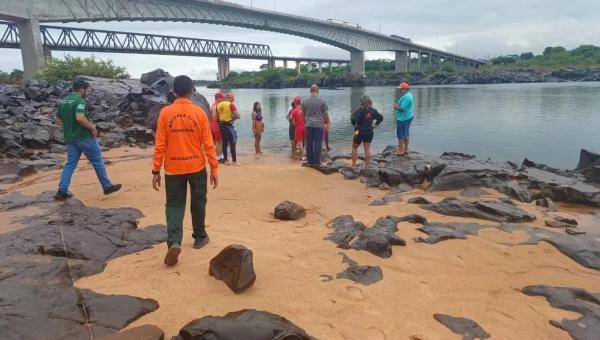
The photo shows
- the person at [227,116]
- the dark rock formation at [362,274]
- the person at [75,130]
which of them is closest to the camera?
the dark rock formation at [362,274]

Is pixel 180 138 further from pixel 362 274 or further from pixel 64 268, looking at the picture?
pixel 362 274

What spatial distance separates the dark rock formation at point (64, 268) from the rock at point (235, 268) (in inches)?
26.5

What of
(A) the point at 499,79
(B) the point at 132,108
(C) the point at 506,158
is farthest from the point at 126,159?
(A) the point at 499,79

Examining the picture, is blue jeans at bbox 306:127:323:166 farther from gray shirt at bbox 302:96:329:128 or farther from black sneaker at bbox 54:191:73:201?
black sneaker at bbox 54:191:73:201

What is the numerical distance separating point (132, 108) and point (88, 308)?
1921cm

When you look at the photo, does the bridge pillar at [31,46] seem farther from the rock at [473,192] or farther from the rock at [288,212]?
the rock at [473,192]

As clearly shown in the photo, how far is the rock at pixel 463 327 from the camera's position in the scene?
350 cm

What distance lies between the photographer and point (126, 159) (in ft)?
42.4

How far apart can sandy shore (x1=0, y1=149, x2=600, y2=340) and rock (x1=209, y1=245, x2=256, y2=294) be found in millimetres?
75

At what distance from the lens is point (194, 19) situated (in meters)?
55.2

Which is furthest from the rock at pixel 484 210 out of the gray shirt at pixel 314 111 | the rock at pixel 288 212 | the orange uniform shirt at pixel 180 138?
the gray shirt at pixel 314 111

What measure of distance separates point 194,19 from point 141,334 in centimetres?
5727

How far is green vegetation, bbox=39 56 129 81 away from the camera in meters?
31.3

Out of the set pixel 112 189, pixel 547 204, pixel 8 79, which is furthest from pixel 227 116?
pixel 8 79
